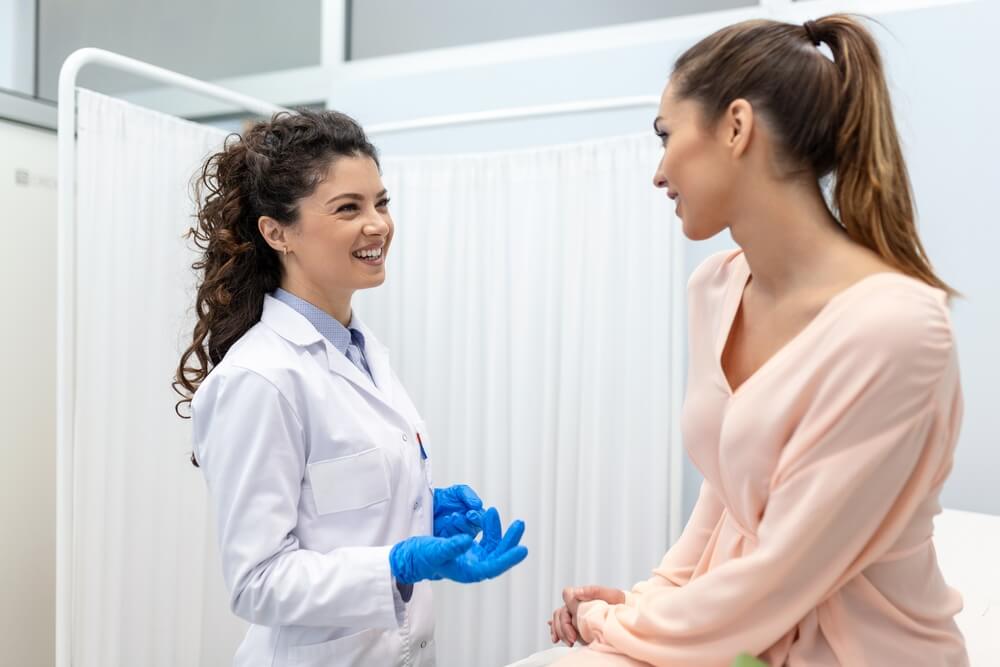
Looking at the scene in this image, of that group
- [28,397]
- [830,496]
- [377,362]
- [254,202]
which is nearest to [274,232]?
[254,202]

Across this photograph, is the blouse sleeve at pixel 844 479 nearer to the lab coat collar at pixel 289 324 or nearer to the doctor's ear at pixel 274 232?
the lab coat collar at pixel 289 324

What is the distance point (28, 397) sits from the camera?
2.54 meters

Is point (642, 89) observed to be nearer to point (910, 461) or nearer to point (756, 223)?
point (756, 223)

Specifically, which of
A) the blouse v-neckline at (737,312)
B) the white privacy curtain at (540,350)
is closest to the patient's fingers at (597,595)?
the blouse v-neckline at (737,312)

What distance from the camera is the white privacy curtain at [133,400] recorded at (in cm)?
194

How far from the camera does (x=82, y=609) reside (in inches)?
76.9

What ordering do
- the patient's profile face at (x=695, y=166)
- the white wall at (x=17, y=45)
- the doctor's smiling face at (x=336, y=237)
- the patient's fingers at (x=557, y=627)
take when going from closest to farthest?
1. the patient's profile face at (x=695, y=166)
2. the patient's fingers at (x=557, y=627)
3. the doctor's smiling face at (x=336, y=237)
4. the white wall at (x=17, y=45)

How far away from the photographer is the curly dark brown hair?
1505mm

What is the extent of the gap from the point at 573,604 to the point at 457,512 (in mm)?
459

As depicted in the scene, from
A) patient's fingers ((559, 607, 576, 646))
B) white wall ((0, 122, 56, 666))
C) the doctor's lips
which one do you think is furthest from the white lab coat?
white wall ((0, 122, 56, 666))

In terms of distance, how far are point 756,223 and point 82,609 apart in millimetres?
1729

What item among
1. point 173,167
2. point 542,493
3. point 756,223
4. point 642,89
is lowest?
point 542,493

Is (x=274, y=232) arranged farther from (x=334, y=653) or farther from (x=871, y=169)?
(x=871, y=169)

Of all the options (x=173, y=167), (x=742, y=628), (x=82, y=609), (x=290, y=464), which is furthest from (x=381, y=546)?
(x=173, y=167)
